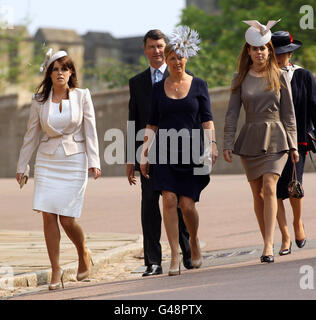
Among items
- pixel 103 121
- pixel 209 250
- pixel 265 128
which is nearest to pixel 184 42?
pixel 265 128

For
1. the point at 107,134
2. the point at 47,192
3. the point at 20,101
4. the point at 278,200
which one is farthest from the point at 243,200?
the point at 20,101

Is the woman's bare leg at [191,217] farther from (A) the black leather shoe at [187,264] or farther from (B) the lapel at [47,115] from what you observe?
(B) the lapel at [47,115]

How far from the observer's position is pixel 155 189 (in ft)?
25.1

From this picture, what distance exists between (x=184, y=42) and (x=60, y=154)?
4.44 ft

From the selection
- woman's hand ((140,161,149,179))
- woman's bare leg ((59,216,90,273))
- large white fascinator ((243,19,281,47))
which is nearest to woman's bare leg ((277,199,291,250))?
woman's hand ((140,161,149,179))

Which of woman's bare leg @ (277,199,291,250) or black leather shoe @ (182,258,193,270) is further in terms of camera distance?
woman's bare leg @ (277,199,291,250)

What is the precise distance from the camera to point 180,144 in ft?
25.0

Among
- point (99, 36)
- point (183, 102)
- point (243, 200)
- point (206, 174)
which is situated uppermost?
point (99, 36)

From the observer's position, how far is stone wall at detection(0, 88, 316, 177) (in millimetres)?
23234

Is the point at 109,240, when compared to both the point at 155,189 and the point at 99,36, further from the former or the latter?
the point at 99,36

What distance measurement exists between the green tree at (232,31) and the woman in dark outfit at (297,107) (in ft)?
64.9

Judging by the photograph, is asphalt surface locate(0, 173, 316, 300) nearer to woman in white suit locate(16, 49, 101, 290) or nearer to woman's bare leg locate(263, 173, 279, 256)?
woman's bare leg locate(263, 173, 279, 256)

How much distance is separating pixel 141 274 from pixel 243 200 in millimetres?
7070

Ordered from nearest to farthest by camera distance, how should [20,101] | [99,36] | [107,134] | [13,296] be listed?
1. [13,296]
2. [107,134]
3. [20,101]
4. [99,36]
